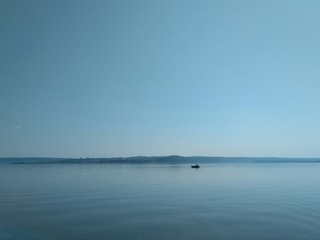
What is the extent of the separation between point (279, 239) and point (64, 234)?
14.8 metres

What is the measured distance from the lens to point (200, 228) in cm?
2409

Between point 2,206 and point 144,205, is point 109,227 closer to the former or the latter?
point 144,205

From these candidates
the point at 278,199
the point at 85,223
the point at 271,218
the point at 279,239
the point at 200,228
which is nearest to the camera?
the point at 279,239

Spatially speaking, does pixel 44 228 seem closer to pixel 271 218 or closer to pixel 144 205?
pixel 144 205

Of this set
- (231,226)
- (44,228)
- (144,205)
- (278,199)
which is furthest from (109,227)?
(278,199)

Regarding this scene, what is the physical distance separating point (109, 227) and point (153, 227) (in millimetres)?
3445

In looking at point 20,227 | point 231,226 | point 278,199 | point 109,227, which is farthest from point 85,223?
point 278,199

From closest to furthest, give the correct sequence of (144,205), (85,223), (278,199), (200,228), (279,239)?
(279,239) < (200,228) < (85,223) < (144,205) < (278,199)

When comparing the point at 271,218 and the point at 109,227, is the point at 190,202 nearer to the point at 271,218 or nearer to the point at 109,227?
the point at 271,218

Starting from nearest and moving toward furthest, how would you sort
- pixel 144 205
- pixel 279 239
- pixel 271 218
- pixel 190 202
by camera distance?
pixel 279 239, pixel 271 218, pixel 144 205, pixel 190 202

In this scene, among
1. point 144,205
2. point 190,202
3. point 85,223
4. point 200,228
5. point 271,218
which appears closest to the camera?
point 200,228

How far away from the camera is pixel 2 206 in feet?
122

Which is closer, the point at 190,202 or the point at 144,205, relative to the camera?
the point at 144,205

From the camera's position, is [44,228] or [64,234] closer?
[64,234]
